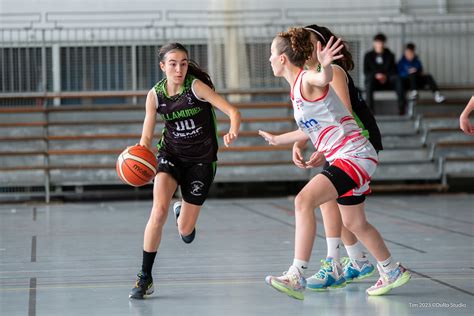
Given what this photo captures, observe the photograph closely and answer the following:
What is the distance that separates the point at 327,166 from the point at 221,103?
0.79 m

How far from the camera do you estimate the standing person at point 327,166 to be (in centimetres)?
567

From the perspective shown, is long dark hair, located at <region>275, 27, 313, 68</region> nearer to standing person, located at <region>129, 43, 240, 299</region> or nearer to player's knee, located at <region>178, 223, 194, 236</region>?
standing person, located at <region>129, 43, 240, 299</region>

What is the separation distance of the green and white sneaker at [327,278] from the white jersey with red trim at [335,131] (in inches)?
29.5

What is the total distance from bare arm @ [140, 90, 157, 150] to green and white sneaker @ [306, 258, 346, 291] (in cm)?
137

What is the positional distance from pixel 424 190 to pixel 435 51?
3.08 m

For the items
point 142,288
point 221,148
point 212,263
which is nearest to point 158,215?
point 142,288

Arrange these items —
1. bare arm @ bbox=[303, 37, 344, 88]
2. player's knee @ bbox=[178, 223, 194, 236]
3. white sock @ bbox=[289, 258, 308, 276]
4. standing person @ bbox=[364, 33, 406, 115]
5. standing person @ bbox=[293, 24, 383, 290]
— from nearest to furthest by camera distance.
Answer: bare arm @ bbox=[303, 37, 344, 88], white sock @ bbox=[289, 258, 308, 276], standing person @ bbox=[293, 24, 383, 290], player's knee @ bbox=[178, 223, 194, 236], standing person @ bbox=[364, 33, 406, 115]

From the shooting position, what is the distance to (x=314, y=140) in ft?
18.1

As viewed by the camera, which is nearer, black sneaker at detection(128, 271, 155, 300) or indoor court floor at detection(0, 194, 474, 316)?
indoor court floor at detection(0, 194, 474, 316)

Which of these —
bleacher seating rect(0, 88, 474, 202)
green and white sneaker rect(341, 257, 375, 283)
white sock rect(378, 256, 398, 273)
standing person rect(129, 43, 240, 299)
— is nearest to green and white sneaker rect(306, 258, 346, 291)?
green and white sneaker rect(341, 257, 375, 283)

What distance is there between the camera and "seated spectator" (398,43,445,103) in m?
15.7

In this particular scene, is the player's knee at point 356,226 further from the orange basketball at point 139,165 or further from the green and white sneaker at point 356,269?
the orange basketball at point 139,165

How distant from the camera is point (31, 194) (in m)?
14.5

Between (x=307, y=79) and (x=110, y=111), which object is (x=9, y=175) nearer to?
(x=110, y=111)
